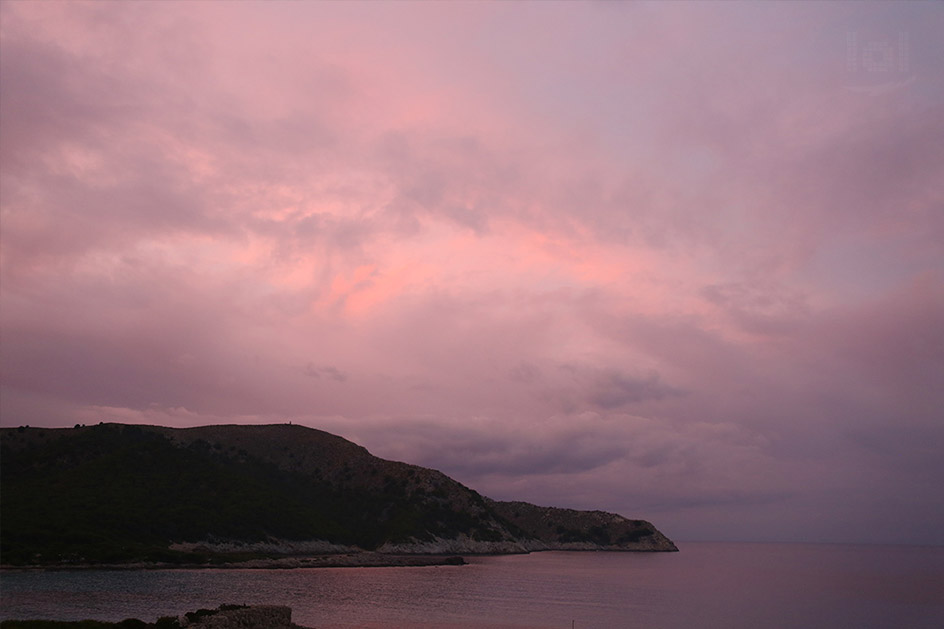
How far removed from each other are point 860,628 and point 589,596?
152ft

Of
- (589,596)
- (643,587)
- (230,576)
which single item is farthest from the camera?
(643,587)

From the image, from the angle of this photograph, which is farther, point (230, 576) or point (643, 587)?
point (643, 587)

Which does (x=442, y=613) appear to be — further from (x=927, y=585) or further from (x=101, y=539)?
(x=927, y=585)

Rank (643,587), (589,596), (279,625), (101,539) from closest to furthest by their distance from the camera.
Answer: (279,625)
(589,596)
(643,587)
(101,539)

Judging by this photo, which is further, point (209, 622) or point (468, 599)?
point (468, 599)

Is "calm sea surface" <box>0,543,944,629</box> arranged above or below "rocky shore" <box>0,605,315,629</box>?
below

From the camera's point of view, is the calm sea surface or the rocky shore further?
the calm sea surface

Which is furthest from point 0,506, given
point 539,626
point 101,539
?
point 539,626

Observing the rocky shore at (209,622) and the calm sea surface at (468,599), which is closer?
the rocky shore at (209,622)

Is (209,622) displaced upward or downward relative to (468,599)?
upward

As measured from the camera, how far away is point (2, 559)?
482 feet

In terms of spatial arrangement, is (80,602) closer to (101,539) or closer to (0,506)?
(101,539)

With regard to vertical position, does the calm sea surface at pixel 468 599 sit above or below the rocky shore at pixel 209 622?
below

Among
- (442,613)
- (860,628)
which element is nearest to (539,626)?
(442,613)
